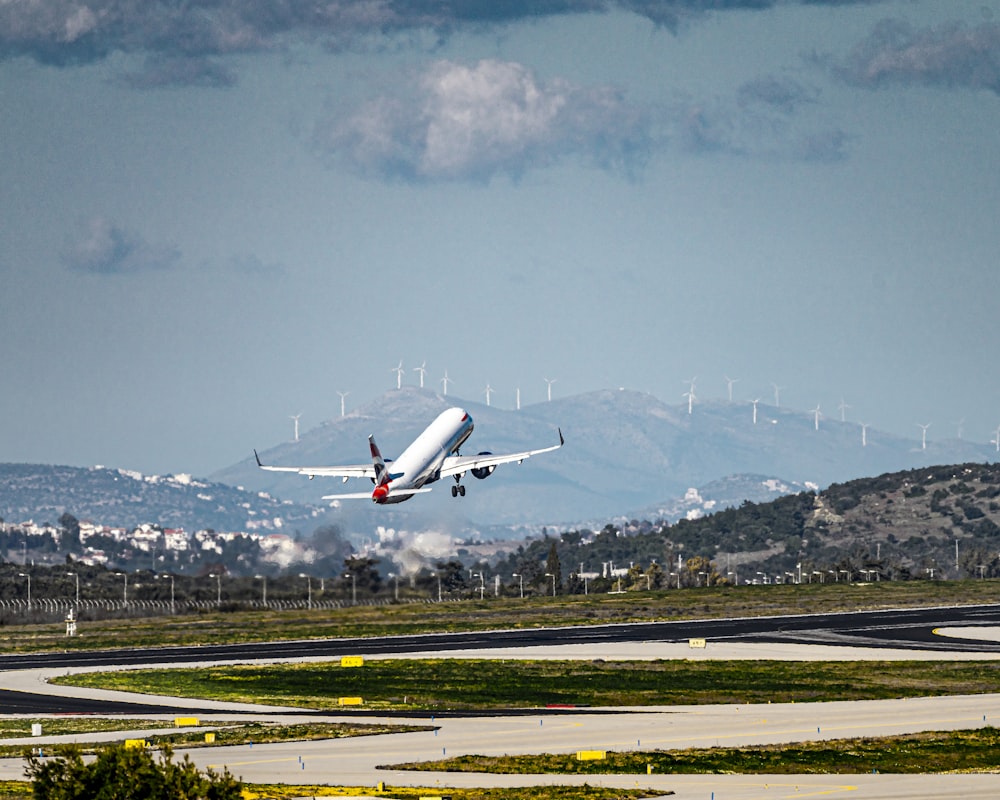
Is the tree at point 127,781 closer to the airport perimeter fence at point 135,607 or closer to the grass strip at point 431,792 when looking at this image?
the grass strip at point 431,792

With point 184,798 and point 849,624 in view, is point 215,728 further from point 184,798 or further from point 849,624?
point 849,624

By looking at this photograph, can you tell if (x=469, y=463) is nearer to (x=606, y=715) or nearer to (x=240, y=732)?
(x=606, y=715)

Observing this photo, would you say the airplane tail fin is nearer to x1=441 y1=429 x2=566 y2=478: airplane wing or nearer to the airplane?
the airplane

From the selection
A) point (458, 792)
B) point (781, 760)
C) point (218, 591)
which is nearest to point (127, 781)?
point (458, 792)

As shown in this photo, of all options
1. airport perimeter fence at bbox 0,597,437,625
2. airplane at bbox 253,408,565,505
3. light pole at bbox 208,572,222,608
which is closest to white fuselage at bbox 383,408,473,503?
airplane at bbox 253,408,565,505

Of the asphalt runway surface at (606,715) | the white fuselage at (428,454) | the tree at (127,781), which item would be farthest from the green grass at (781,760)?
the white fuselage at (428,454)

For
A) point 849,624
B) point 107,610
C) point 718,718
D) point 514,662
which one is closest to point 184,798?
point 718,718
